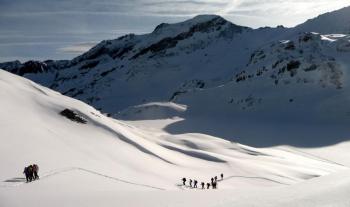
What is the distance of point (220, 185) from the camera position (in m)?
38.3

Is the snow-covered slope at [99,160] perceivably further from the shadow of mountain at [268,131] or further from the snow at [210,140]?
the shadow of mountain at [268,131]

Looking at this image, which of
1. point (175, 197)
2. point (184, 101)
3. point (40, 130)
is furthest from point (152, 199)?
point (184, 101)

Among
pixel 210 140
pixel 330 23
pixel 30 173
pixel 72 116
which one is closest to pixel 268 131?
pixel 210 140

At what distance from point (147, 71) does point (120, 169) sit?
492ft

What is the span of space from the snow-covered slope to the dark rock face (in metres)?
0.47

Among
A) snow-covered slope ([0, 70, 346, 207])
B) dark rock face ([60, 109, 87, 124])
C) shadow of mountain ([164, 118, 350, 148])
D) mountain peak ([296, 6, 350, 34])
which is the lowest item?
snow-covered slope ([0, 70, 346, 207])

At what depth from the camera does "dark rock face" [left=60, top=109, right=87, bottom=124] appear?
4606 cm

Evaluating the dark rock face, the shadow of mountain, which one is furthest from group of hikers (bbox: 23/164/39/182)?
the shadow of mountain

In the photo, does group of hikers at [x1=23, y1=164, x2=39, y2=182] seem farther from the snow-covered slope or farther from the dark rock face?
the dark rock face

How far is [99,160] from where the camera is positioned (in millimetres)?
36625

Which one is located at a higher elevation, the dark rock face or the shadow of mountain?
the shadow of mountain

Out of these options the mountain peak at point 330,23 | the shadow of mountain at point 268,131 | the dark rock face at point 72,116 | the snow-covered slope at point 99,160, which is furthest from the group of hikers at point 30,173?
the mountain peak at point 330,23

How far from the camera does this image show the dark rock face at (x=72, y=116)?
151 ft

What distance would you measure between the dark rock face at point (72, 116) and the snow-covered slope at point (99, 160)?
473 mm
